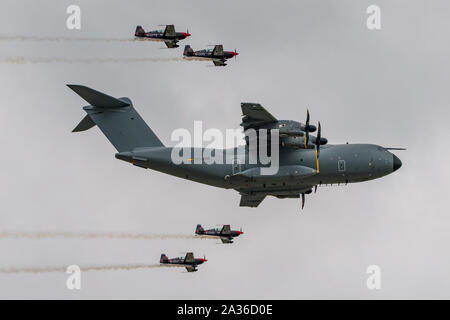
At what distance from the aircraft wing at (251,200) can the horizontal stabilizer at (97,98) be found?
7.36 metres

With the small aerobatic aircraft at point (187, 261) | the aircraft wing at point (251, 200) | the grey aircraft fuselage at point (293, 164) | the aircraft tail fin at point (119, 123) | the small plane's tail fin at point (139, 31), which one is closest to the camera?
the grey aircraft fuselage at point (293, 164)

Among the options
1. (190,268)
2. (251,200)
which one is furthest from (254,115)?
(190,268)

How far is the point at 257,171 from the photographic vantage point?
1542 inches

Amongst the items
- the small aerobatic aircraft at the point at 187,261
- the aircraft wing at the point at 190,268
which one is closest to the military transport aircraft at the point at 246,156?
the aircraft wing at the point at 190,268

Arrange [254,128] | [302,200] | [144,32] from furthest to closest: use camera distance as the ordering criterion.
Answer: [144,32] → [302,200] → [254,128]

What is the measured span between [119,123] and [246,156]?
5898 millimetres

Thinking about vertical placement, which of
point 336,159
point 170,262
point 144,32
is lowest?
point 170,262

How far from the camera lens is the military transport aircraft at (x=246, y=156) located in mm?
38906

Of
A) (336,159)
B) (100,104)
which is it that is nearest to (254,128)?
(336,159)

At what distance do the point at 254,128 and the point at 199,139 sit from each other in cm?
298

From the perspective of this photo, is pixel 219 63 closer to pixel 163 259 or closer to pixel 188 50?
pixel 188 50

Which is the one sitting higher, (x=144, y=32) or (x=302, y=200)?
(x=144, y=32)

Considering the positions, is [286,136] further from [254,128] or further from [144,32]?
[144,32]

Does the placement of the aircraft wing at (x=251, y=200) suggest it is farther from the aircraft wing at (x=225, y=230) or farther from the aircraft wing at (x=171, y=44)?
the aircraft wing at (x=171, y=44)
